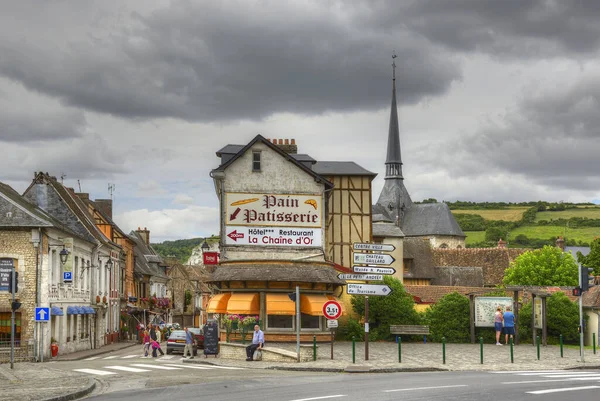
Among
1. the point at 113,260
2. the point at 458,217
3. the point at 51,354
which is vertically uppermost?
the point at 458,217

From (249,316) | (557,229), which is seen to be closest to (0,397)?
(249,316)

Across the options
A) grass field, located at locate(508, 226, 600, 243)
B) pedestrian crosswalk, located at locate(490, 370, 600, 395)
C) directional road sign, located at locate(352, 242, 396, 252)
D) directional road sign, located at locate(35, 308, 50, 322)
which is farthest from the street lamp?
grass field, located at locate(508, 226, 600, 243)

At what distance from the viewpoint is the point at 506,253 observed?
9269 cm

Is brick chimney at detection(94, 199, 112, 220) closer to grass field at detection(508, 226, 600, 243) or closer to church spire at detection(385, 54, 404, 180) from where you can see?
church spire at detection(385, 54, 404, 180)

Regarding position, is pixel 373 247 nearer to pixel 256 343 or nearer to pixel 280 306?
pixel 256 343

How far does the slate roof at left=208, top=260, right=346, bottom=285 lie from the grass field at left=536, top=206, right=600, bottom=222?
452 ft

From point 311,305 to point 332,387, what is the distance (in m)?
17.3

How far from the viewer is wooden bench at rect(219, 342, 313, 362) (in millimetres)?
27062

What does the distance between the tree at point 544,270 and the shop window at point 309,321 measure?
4298 centimetres

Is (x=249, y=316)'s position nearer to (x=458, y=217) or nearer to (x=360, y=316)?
(x=360, y=316)

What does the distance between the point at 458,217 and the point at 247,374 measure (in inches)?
6226

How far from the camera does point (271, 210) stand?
37125 mm

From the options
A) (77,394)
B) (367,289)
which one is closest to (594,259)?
(367,289)

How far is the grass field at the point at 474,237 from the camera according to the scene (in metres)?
156
